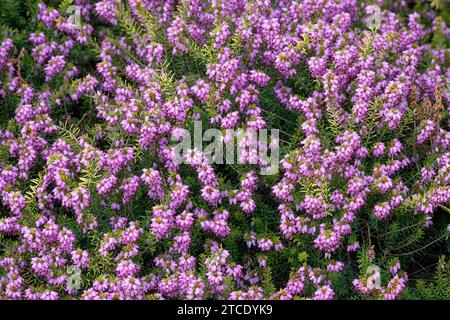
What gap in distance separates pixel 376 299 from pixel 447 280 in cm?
65

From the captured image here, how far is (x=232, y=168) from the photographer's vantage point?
17.2ft

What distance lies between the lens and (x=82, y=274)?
4844mm

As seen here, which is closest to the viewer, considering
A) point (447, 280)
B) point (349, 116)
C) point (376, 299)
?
point (376, 299)

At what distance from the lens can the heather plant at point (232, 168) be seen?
474 centimetres

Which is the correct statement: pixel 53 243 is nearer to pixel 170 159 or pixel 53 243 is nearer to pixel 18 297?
pixel 18 297

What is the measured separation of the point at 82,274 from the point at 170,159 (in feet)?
3.36

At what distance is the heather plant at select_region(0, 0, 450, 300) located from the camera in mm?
4742

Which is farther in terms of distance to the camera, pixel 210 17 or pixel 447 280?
pixel 210 17

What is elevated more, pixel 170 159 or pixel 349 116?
pixel 349 116

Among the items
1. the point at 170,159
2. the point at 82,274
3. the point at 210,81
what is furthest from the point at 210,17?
the point at 82,274

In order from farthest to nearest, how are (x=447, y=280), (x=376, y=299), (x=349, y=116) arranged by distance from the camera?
1. (x=349, y=116)
2. (x=447, y=280)
3. (x=376, y=299)

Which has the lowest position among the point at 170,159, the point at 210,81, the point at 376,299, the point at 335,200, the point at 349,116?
the point at 376,299

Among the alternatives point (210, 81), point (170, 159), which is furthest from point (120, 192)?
point (210, 81)

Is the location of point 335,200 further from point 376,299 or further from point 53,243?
point 53,243
